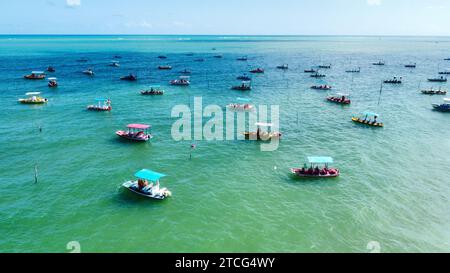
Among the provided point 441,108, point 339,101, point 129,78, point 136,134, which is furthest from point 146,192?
point 129,78

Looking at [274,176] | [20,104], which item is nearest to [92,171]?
[274,176]

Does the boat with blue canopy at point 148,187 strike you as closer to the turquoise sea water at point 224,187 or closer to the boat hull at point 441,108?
the turquoise sea water at point 224,187

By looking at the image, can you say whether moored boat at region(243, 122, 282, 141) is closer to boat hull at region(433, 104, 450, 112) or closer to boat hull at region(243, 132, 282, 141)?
boat hull at region(243, 132, 282, 141)

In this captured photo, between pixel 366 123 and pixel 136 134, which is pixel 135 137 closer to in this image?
pixel 136 134

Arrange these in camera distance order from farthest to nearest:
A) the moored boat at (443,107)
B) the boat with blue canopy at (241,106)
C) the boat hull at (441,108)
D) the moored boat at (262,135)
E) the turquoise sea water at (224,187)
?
the boat hull at (441,108)
the moored boat at (443,107)
the boat with blue canopy at (241,106)
the moored boat at (262,135)
the turquoise sea water at (224,187)

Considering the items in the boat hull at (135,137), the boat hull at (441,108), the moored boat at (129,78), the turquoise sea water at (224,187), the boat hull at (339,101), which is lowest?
the turquoise sea water at (224,187)

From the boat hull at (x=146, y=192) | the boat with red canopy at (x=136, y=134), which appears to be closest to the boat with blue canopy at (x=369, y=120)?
the boat with red canopy at (x=136, y=134)
